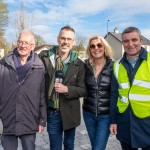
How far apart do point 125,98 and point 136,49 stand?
0.63 m

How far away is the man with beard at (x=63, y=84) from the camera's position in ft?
12.6

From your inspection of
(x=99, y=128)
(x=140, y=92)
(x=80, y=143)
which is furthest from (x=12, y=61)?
(x=80, y=143)

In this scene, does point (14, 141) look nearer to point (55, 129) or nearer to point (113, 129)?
point (55, 129)

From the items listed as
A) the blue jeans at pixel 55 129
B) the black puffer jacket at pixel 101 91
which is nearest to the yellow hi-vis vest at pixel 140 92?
the black puffer jacket at pixel 101 91

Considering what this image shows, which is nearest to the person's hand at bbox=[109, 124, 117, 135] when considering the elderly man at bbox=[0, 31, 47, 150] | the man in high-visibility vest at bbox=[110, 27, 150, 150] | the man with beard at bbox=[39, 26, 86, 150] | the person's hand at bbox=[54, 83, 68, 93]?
the man in high-visibility vest at bbox=[110, 27, 150, 150]

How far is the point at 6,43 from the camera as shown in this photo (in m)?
43.7

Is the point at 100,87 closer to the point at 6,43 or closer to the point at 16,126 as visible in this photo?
the point at 16,126

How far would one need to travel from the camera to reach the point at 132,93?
343 cm

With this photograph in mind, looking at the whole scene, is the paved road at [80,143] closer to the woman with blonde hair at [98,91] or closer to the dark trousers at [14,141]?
the woman with blonde hair at [98,91]

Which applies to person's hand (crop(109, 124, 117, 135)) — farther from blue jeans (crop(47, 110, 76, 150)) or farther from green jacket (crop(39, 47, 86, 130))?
blue jeans (crop(47, 110, 76, 150))

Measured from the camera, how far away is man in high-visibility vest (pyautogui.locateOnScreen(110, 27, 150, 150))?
3373mm

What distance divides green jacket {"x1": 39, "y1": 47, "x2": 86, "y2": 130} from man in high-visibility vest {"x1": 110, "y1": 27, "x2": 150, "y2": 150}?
505 mm

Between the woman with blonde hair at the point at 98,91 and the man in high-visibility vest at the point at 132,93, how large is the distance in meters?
0.27

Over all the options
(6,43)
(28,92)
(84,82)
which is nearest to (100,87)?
(84,82)
